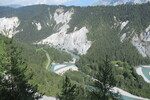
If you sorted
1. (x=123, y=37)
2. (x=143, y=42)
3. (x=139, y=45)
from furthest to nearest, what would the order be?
(x=123, y=37), (x=143, y=42), (x=139, y=45)

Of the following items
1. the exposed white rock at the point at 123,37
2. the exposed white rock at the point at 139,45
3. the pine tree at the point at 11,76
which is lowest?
the pine tree at the point at 11,76

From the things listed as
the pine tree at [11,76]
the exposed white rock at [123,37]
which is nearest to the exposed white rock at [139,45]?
the exposed white rock at [123,37]

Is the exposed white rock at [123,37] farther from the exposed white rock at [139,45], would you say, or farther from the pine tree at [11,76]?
the pine tree at [11,76]

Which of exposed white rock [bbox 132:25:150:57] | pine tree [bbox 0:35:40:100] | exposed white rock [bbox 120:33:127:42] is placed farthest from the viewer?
exposed white rock [bbox 120:33:127:42]

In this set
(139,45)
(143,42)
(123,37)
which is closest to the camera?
(139,45)

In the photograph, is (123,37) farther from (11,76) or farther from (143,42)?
(11,76)

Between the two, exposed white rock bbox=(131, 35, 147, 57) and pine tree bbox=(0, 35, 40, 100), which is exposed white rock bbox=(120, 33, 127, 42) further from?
pine tree bbox=(0, 35, 40, 100)

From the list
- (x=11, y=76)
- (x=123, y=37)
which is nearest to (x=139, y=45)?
(x=123, y=37)

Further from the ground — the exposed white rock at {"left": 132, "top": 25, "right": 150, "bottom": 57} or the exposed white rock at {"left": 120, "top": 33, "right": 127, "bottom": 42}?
the exposed white rock at {"left": 120, "top": 33, "right": 127, "bottom": 42}

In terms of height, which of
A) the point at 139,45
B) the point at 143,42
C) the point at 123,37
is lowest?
the point at 139,45

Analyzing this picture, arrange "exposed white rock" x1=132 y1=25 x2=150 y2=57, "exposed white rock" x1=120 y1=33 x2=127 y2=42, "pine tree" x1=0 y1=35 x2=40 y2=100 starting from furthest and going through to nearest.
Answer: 1. "exposed white rock" x1=120 y1=33 x2=127 y2=42
2. "exposed white rock" x1=132 y1=25 x2=150 y2=57
3. "pine tree" x1=0 y1=35 x2=40 y2=100

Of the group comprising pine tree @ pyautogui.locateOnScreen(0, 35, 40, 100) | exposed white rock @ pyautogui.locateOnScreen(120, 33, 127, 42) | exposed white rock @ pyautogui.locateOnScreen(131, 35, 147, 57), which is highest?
exposed white rock @ pyautogui.locateOnScreen(120, 33, 127, 42)

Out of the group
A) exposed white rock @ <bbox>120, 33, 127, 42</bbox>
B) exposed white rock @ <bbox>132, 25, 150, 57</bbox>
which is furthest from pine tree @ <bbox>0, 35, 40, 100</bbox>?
exposed white rock @ <bbox>120, 33, 127, 42</bbox>
